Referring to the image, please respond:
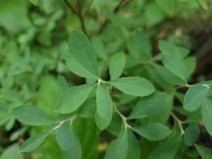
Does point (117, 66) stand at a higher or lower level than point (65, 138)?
higher

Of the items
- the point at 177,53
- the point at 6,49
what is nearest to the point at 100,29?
the point at 6,49

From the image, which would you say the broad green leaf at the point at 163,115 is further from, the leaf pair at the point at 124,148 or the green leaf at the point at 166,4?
the green leaf at the point at 166,4

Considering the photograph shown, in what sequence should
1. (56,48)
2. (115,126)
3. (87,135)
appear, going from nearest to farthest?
(115,126) < (87,135) < (56,48)

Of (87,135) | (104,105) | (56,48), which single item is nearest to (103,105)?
(104,105)

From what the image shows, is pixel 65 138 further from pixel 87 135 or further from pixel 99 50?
pixel 99 50

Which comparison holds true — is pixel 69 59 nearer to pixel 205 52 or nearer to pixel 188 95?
pixel 188 95

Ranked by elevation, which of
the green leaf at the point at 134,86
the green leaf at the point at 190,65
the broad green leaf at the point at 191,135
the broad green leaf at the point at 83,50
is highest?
the broad green leaf at the point at 83,50

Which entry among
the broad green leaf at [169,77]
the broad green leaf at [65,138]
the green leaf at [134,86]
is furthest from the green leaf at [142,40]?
the broad green leaf at [65,138]
